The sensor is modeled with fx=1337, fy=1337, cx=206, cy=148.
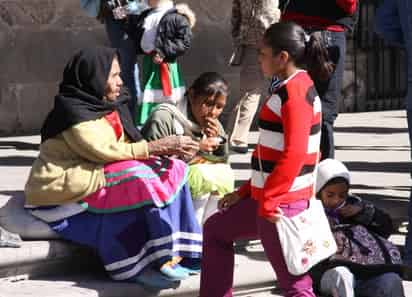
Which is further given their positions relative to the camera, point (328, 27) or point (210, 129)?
point (328, 27)

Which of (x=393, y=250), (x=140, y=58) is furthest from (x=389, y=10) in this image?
(x=140, y=58)

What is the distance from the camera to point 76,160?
246 inches

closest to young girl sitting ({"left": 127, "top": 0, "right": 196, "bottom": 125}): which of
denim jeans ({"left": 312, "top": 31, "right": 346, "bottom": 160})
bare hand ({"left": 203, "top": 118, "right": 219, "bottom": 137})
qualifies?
denim jeans ({"left": 312, "top": 31, "right": 346, "bottom": 160})

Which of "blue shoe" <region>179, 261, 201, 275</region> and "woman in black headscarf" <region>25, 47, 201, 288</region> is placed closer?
"woman in black headscarf" <region>25, 47, 201, 288</region>

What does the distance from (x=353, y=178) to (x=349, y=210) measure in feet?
8.57

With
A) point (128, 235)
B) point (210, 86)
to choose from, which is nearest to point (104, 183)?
point (128, 235)

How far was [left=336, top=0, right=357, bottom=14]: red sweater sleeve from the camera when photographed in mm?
7551

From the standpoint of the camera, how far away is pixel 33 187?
6.25 m

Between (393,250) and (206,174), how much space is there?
0.99 metres

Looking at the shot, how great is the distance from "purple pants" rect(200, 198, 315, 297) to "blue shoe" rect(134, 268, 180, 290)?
14.6 inches

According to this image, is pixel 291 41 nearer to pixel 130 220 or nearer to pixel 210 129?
pixel 210 129

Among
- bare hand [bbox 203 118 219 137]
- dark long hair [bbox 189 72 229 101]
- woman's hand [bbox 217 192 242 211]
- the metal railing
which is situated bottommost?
the metal railing

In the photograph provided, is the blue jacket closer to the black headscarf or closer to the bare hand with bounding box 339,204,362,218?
the black headscarf

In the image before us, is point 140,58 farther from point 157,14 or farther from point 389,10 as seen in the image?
point 389,10
